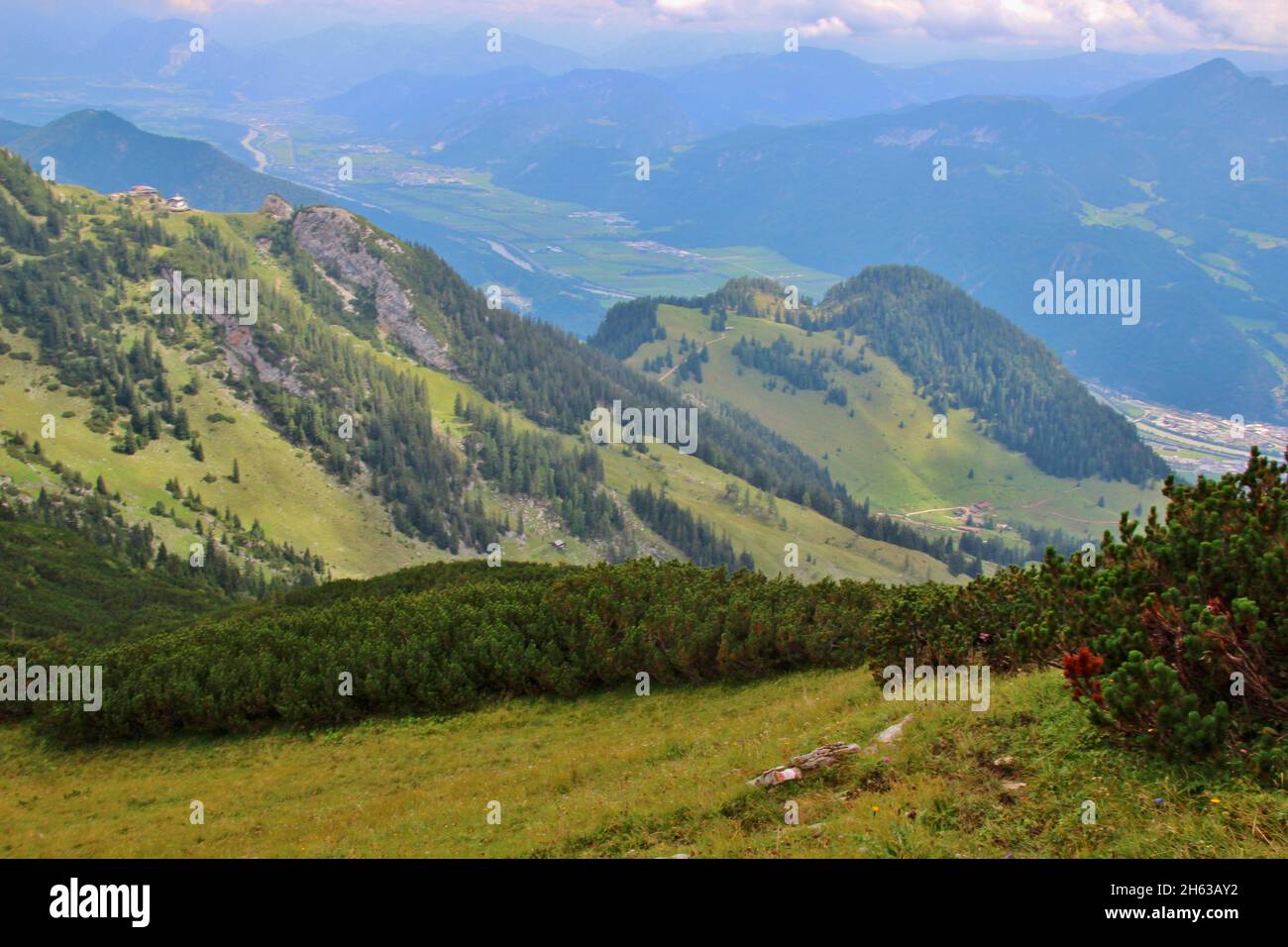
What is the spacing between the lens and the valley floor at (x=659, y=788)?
14314 millimetres

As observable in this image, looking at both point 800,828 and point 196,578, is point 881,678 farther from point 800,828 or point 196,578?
point 196,578

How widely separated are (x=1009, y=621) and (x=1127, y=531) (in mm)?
7815

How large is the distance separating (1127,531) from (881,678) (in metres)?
9.43

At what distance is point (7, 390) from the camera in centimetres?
16688

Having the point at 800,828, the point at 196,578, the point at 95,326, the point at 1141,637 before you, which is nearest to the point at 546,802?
the point at 800,828

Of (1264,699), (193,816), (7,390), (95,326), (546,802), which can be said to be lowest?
(193,816)

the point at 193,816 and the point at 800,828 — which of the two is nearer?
the point at 800,828

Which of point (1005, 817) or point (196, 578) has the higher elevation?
point (1005, 817)

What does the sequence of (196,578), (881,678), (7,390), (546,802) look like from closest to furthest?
(546,802) → (881,678) → (196,578) → (7,390)

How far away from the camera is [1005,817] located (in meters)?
15.0

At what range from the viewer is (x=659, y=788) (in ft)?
→ 68.7

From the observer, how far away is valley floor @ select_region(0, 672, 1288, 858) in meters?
14.3

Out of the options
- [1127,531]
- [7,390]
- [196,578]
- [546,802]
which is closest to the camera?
[1127,531]
